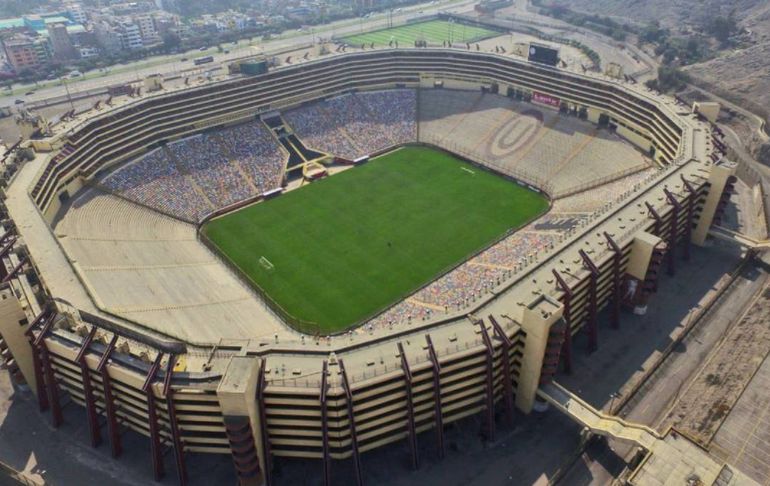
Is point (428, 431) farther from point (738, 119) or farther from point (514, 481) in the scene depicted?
point (738, 119)

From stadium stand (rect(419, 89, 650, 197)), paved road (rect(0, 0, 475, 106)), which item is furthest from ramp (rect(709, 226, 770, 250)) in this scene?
paved road (rect(0, 0, 475, 106))

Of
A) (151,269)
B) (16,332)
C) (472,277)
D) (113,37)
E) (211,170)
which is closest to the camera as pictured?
(16,332)

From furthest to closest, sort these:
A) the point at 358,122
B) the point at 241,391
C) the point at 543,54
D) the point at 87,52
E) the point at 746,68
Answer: the point at 87,52 < the point at 746,68 < the point at 358,122 < the point at 543,54 < the point at 241,391

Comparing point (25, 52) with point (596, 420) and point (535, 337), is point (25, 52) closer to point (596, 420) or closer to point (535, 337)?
point (535, 337)

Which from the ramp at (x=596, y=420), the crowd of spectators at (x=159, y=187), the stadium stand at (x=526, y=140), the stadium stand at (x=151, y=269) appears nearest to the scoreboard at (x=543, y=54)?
the stadium stand at (x=526, y=140)

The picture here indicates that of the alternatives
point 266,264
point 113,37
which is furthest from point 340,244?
point 113,37

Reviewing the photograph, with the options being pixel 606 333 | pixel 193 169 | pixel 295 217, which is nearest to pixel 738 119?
pixel 606 333
